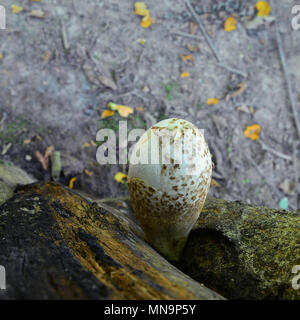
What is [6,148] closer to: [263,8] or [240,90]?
[240,90]

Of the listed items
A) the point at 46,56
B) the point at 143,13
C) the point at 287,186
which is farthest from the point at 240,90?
the point at 46,56

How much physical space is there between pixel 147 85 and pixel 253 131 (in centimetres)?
144

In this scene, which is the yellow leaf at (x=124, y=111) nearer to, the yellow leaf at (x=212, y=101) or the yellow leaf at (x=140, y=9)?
the yellow leaf at (x=212, y=101)

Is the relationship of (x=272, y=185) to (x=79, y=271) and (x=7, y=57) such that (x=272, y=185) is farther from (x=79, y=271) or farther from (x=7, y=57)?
(x=7, y=57)

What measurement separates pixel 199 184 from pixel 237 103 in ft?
8.83

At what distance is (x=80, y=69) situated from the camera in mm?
3758

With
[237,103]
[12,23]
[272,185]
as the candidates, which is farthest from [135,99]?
[272,185]

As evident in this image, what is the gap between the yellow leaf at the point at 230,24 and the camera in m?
4.50

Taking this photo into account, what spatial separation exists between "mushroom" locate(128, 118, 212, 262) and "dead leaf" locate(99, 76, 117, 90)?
2169mm

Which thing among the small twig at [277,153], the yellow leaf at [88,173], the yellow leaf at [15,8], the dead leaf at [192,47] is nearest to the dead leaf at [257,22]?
the dead leaf at [192,47]

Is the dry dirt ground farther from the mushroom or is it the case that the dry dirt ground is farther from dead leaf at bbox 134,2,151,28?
the mushroom

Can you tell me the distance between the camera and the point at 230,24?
14.9ft

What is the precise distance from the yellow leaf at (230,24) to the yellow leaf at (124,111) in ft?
6.56

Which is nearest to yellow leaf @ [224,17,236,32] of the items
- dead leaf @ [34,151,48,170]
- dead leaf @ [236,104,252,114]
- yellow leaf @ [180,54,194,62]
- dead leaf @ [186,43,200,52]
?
dead leaf @ [186,43,200,52]
